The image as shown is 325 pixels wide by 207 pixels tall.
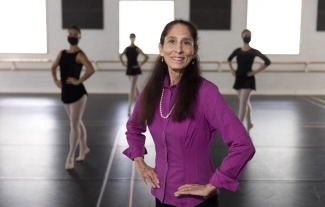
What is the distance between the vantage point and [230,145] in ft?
6.18

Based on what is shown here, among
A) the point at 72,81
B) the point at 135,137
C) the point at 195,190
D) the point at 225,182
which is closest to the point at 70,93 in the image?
the point at 72,81

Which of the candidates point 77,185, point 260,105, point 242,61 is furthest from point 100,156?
point 260,105

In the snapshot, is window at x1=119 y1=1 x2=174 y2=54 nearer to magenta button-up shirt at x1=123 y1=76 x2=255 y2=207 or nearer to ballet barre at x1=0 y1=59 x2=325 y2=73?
ballet barre at x1=0 y1=59 x2=325 y2=73

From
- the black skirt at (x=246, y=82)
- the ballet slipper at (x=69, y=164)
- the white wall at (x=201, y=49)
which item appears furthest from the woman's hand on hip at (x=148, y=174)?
the white wall at (x=201, y=49)

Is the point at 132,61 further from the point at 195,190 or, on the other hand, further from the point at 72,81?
the point at 195,190

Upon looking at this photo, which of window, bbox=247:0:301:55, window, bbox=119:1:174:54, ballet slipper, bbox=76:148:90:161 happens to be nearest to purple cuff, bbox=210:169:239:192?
ballet slipper, bbox=76:148:90:161

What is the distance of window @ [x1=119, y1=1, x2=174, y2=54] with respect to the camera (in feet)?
47.0

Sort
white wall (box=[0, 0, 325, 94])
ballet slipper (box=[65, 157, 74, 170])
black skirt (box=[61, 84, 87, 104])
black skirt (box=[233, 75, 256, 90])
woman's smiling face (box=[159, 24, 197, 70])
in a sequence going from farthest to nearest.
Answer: white wall (box=[0, 0, 325, 94]) → black skirt (box=[233, 75, 256, 90]) → ballet slipper (box=[65, 157, 74, 170]) → black skirt (box=[61, 84, 87, 104]) → woman's smiling face (box=[159, 24, 197, 70])

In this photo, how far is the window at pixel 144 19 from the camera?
14.3 m

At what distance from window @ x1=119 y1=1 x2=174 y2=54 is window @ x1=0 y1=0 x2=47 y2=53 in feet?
8.65

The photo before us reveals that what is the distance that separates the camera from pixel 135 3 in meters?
14.3

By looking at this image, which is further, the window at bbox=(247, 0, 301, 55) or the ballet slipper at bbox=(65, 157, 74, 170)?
the window at bbox=(247, 0, 301, 55)

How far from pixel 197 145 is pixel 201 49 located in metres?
12.5

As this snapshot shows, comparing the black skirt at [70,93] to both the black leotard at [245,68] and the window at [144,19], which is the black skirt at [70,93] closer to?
the black leotard at [245,68]
